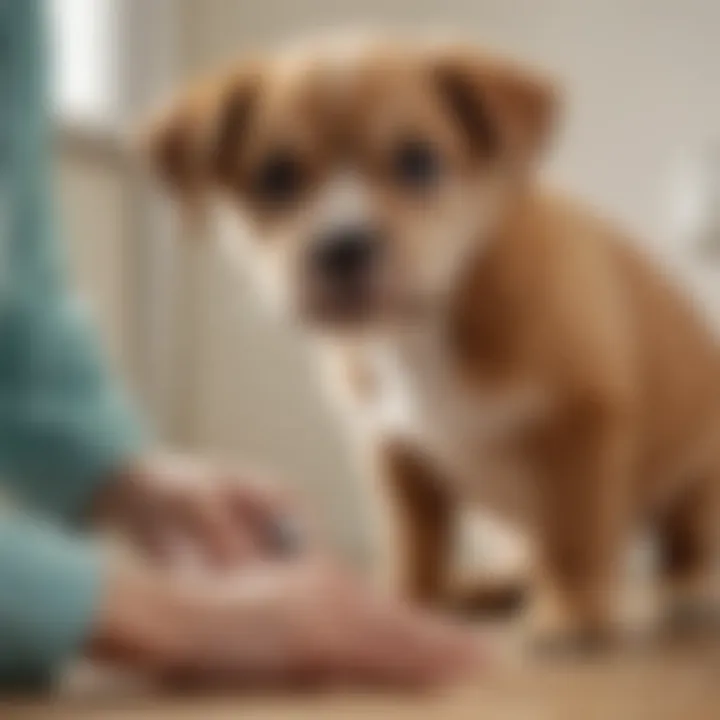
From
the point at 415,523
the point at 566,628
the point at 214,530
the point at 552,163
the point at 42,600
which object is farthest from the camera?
the point at 552,163

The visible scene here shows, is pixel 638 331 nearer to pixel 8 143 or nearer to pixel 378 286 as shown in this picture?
pixel 378 286

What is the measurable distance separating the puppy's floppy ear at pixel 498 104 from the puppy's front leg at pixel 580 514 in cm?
17

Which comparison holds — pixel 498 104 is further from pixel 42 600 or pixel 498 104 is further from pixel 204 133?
pixel 42 600

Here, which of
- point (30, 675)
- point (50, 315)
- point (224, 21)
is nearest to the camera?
point (30, 675)

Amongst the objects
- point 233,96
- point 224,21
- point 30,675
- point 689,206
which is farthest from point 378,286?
point 224,21

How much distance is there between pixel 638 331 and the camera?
997 mm

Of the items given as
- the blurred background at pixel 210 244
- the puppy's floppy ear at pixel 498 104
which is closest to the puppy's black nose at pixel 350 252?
the puppy's floppy ear at pixel 498 104

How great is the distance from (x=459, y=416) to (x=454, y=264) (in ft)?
0.32

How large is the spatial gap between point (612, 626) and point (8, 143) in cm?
46

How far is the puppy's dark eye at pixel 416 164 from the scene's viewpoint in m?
0.90

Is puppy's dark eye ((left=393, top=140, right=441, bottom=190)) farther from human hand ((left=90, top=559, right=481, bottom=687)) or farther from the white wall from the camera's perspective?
the white wall

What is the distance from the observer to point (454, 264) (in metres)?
0.91

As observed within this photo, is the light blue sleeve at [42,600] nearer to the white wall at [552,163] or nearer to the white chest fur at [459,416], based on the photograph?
the white chest fur at [459,416]

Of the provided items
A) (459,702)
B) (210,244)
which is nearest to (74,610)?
(459,702)
